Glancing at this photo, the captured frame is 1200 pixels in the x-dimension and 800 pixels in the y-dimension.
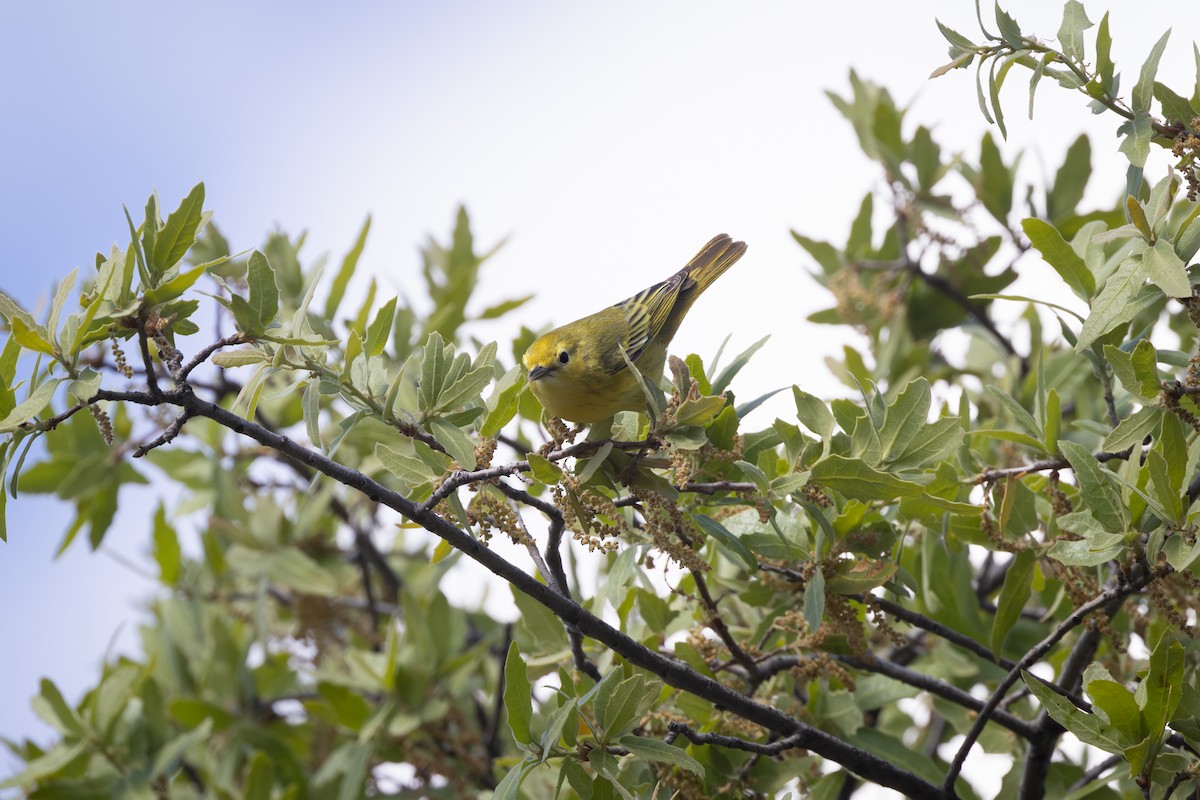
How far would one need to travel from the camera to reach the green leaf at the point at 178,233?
93.7 inches

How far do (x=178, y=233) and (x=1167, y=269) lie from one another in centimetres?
213

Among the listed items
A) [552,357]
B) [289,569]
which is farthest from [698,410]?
[289,569]

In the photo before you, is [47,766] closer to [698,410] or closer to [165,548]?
[165,548]

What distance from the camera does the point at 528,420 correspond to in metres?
4.05

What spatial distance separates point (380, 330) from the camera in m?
2.71

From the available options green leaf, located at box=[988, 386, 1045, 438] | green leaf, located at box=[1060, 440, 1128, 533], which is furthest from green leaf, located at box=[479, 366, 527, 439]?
green leaf, located at box=[1060, 440, 1128, 533]

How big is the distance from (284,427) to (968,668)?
3444 mm

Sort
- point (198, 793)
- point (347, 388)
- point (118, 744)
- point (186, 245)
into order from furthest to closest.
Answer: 1. point (198, 793)
2. point (118, 744)
3. point (347, 388)
4. point (186, 245)

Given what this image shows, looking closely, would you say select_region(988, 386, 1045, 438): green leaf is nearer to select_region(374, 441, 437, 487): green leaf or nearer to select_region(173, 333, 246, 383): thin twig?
select_region(374, 441, 437, 487): green leaf

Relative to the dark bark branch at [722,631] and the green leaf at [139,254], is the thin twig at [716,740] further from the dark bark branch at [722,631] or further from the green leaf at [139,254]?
the green leaf at [139,254]

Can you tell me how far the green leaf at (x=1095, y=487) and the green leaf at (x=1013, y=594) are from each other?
0.39 meters

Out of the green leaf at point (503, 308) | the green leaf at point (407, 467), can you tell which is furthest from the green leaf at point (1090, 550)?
the green leaf at point (503, 308)

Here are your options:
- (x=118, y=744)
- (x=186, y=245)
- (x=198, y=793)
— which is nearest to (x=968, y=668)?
(x=186, y=245)

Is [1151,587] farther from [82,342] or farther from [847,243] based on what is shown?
[847,243]
